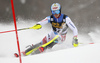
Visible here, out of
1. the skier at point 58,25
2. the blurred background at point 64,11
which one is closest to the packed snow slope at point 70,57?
the skier at point 58,25

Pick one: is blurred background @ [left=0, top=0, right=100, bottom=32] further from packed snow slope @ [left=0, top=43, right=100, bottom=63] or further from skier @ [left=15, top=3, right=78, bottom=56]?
packed snow slope @ [left=0, top=43, right=100, bottom=63]

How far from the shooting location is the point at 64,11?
5.11 m

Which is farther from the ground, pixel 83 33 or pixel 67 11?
pixel 67 11

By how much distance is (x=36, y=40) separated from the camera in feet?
12.6

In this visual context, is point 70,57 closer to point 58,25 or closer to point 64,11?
point 58,25

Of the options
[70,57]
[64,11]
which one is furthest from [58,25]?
[64,11]

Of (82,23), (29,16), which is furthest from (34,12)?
(82,23)

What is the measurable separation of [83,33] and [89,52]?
10.0ft

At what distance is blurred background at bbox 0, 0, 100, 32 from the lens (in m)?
5.11

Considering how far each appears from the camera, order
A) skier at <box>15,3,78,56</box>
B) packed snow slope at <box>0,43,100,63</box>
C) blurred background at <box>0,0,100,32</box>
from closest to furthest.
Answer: packed snow slope at <box>0,43,100,63</box>, skier at <box>15,3,78,56</box>, blurred background at <box>0,0,100,32</box>

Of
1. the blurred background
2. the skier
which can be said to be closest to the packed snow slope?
the skier

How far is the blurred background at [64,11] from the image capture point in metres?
5.11

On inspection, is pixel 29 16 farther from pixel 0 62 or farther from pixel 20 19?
pixel 0 62

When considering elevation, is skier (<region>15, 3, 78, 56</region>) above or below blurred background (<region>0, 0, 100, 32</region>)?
below
